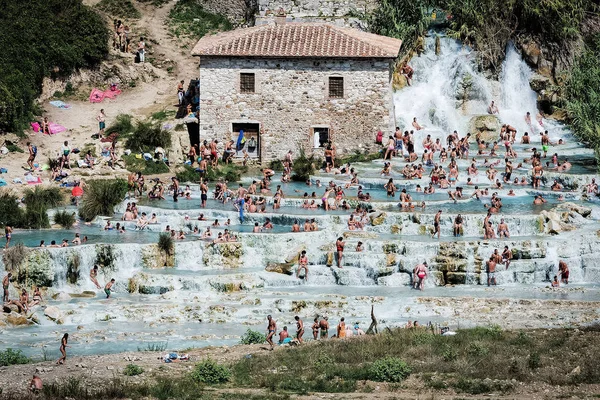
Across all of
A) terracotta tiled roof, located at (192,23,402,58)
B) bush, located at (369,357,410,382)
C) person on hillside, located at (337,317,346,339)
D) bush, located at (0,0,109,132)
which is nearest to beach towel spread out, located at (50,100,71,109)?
bush, located at (0,0,109,132)

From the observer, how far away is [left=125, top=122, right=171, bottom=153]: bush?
2083 inches

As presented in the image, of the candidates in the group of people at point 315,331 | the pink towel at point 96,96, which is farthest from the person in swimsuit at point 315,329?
the pink towel at point 96,96

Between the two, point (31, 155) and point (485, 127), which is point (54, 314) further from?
point (485, 127)

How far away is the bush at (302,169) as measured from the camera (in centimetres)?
5184

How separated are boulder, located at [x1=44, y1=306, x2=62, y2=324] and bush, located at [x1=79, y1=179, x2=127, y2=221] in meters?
8.27

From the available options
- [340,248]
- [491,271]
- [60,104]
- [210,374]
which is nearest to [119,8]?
[60,104]

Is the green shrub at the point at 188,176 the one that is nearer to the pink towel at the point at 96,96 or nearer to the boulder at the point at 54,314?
the pink towel at the point at 96,96

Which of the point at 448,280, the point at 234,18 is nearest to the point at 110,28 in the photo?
the point at 234,18

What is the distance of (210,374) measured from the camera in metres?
30.2

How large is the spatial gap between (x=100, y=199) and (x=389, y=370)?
1975 cm

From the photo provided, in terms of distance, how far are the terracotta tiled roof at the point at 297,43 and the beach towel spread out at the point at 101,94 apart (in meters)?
5.44

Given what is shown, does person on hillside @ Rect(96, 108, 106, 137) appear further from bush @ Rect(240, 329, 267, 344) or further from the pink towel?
bush @ Rect(240, 329, 267, 344)

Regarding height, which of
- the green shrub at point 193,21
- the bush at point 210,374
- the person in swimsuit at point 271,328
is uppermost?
the green shrub at point 193,21

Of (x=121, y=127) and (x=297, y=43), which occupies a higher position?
(x=297, y=43)
